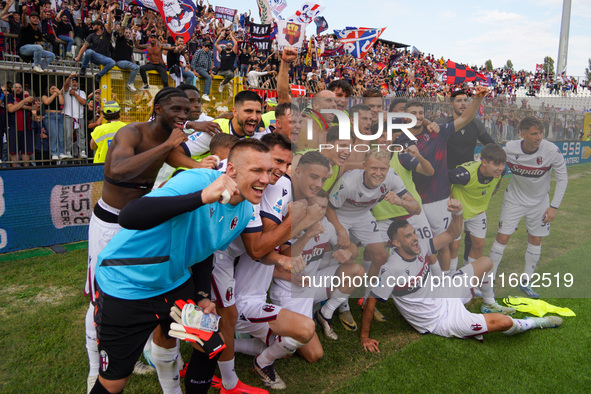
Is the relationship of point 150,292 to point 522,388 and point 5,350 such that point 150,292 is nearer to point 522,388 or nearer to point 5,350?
point 5,350

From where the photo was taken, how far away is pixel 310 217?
3061 millimetres

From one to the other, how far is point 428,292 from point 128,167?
2.88 metres

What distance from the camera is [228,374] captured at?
3006 millimetres

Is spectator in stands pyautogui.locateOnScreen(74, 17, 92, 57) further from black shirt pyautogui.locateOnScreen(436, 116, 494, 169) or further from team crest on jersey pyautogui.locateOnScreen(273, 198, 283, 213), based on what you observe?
black shirt pyautogui.locateOnScreen(436, 116, 494, 169)

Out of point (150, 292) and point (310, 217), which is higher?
A: point (310, 217)

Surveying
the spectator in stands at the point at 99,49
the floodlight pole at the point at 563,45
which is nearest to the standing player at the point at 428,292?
the spectator in stands at the point at 99,49

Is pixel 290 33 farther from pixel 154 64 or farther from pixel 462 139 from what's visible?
pixel 462 139

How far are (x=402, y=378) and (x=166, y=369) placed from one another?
1856 millimetres

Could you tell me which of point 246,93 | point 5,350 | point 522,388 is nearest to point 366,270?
point 522,388

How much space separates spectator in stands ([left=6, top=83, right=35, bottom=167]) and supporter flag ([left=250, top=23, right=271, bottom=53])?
8.10 m

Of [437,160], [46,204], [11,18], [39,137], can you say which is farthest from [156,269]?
[11,18]

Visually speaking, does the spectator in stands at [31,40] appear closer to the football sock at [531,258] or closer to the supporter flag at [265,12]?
the supporter flag at [265,12]

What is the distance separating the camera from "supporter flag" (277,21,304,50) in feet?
35.4

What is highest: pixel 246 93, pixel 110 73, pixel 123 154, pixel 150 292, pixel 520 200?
pixel 110 73
